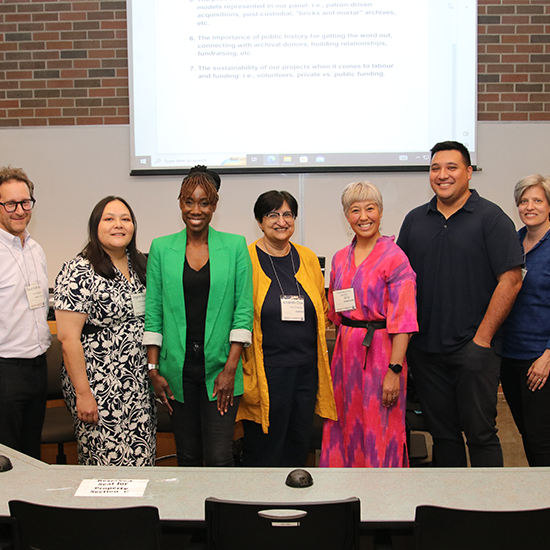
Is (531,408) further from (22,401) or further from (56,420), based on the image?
(56,420)

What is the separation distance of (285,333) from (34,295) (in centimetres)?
110

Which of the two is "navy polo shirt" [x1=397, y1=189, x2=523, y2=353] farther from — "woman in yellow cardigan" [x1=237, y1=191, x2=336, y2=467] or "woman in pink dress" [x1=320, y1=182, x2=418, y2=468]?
"woman in yellow cardigan" [x1=237, y1=191, x2=336, y2=467]

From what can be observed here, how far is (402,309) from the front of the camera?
7.08 ft

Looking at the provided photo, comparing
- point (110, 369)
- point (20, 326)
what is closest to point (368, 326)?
point (110, 369)

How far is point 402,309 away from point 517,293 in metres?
0.49

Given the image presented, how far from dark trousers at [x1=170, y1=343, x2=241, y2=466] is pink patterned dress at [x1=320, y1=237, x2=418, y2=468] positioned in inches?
21.1

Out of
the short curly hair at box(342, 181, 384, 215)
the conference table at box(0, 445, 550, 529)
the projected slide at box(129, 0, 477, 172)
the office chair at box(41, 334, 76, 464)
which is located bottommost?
the office chair at box(41, 334, 76, 464)

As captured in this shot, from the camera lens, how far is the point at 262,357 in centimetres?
224

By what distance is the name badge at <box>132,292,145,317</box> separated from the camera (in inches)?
82.6

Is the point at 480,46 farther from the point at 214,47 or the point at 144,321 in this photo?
the point at 144,321

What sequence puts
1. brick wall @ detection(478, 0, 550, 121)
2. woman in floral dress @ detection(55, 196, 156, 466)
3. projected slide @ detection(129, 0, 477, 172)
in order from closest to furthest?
woman in floral dress @ detection(55, 196, 156, 466), projected slide @ detection(129, 0, 477, 172), brick wall @ detection(478, 0, 550, 121)

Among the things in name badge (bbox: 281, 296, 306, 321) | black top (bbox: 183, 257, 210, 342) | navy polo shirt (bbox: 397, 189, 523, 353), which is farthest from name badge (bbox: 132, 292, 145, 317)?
navy polo shirt (bbox: 397, 189, 523, 353)

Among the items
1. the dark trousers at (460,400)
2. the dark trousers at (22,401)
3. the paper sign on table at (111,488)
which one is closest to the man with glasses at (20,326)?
the dark trousers at (22,401)

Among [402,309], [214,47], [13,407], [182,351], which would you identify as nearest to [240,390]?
[182,351]
